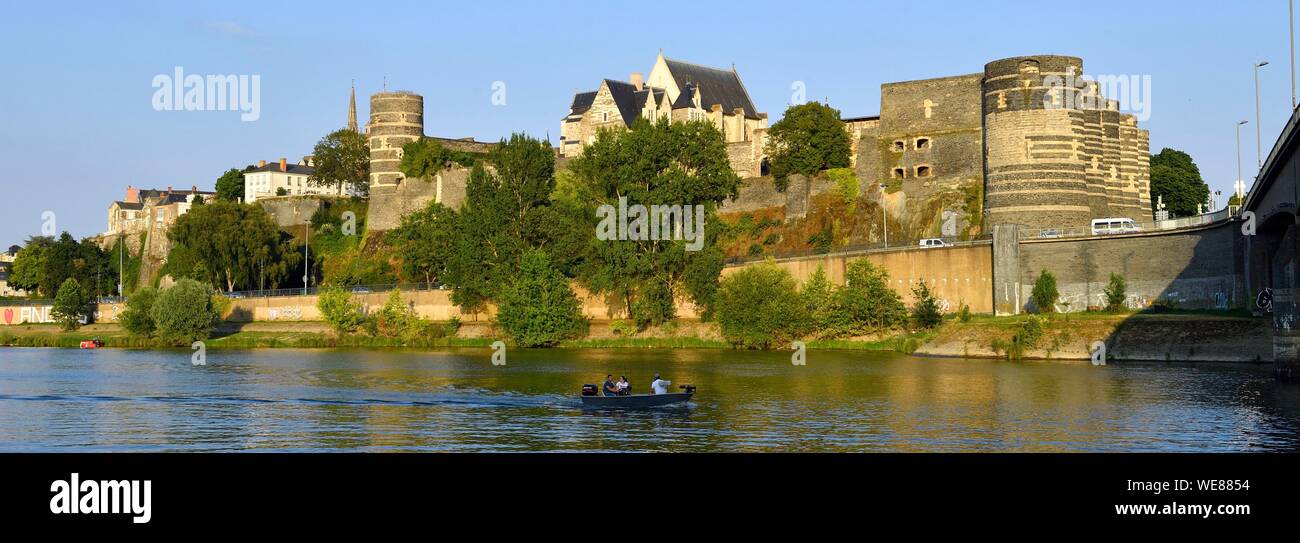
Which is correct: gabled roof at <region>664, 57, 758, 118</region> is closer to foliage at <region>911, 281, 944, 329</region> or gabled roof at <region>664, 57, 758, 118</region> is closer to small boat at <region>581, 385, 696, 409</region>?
foliage at <region>911, 281, 944, 329</region>

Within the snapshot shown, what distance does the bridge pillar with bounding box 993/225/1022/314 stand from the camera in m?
72.9

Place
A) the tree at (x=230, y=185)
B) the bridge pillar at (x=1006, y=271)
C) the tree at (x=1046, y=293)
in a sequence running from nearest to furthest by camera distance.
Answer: the tree at (x=1046, y=293) → the bridge pillar at (x=1006, y=271) → the tree at (x=230, y=185)

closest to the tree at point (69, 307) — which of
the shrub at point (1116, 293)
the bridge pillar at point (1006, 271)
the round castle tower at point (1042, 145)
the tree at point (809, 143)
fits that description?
the tree at point (809, 143)

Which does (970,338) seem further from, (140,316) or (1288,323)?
(140,316)

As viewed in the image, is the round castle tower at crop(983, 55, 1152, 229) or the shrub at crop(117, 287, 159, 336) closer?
the round castle tower at crop(983, 55, 1152, 229)

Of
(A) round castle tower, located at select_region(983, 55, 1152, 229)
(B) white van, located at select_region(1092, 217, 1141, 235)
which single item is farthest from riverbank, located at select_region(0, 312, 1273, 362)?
(A) round castle tower, located at select_region(983, 55, 1152, 229)

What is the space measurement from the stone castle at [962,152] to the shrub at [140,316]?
945 inches

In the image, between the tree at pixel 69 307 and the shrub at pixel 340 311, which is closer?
the shrub at pixel 340 311

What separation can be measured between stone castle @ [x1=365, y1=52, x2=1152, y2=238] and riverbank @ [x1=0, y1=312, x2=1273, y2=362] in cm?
1096

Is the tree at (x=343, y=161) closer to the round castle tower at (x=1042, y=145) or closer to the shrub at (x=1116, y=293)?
the round castle tower at (x=1042, y=145)

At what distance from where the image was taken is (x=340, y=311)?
92.1 metres

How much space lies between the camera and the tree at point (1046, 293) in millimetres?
71000

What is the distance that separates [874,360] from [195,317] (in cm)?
4524

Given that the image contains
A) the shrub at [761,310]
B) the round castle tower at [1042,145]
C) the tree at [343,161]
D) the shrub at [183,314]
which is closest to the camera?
the shrub at [761,310]
